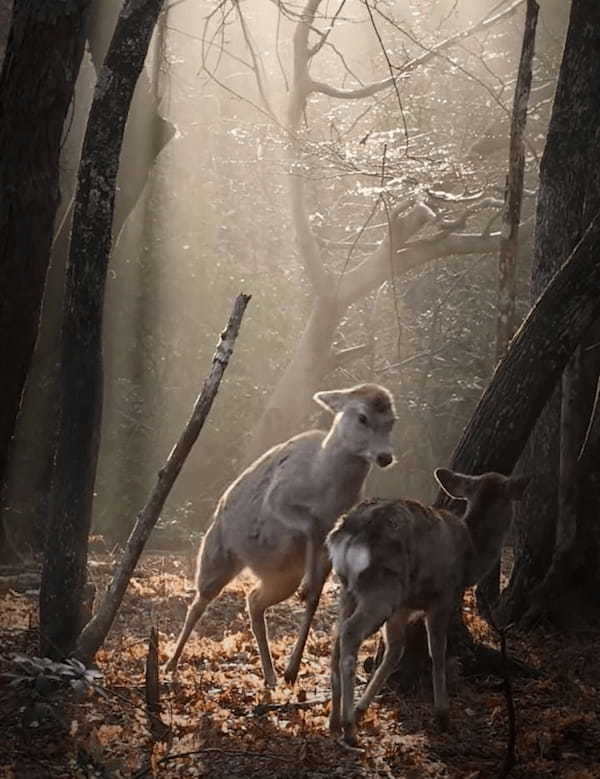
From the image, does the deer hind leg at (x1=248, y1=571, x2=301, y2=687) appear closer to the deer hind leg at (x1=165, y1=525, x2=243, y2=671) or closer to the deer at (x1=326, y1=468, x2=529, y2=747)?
the deer hind leg at (x1=165, y1=525, x2=243, y2=671)

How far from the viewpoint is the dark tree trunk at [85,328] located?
7.75 metres

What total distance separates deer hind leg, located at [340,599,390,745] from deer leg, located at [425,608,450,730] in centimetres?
53

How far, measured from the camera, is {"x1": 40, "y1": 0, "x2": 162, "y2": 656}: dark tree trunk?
7746 millimetres

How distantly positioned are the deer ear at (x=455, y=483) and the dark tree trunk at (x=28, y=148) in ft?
9.56

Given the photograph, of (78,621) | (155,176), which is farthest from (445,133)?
(78,621)

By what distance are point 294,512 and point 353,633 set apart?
2.12 meters

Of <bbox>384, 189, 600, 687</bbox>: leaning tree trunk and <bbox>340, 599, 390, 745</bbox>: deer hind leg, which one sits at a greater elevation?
<bbox>384, 189, 600, 687</bbox>: leaning tree trunk

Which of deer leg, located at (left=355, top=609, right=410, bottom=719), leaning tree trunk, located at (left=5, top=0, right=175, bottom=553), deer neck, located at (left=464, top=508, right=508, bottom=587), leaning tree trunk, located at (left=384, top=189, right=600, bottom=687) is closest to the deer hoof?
deer leg, located at (left=355, top=609, right=410, bottom=719)

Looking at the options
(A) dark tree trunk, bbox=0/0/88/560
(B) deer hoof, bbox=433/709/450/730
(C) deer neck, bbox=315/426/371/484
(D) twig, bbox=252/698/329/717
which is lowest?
(D) twig, bbox=252/698/329/717

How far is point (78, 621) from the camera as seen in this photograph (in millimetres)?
8109

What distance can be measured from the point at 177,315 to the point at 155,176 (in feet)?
8.39

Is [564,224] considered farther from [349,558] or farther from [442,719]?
[442,719]

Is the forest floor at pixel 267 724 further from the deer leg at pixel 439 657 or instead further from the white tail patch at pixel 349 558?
the white tail patch at pixel 349 558

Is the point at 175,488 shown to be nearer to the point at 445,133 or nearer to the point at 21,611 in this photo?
the point at 445,133
